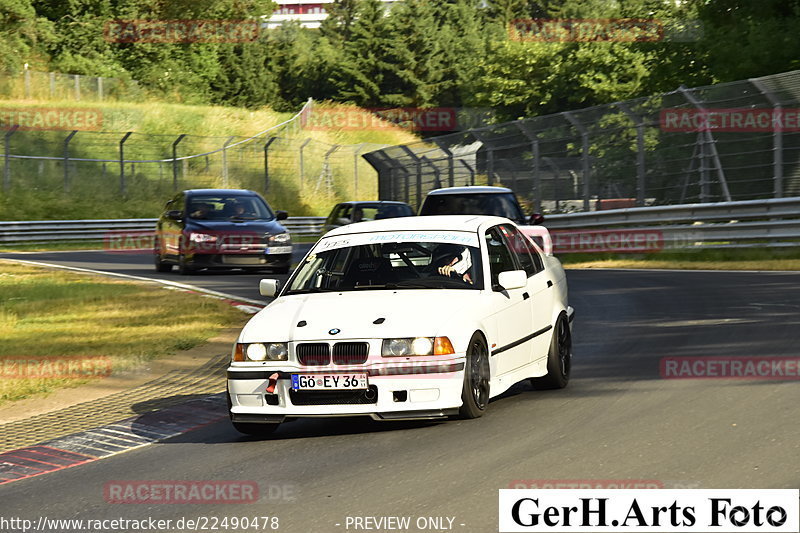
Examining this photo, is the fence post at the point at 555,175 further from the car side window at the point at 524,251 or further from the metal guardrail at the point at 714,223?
the car side window at the point at 524,251

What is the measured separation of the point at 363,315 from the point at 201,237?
49.1 feet

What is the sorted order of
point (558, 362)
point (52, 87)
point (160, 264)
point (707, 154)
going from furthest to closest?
1. point (52, 87)
2. point (707, 154)
3. point (160, 264)
4. point (558, 362)

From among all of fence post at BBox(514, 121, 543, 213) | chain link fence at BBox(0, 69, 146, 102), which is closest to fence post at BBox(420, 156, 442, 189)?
fence post at BBox(514, 121, 543, 213)

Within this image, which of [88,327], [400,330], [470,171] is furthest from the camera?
[470,171]

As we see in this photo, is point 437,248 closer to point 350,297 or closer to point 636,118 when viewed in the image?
point 350,297

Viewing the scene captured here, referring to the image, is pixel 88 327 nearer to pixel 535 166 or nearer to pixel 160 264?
pixel 160 264

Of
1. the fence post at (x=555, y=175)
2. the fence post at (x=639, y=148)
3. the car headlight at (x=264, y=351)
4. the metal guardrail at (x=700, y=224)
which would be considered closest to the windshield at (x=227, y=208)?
the metal guardrail at (x=700, y=224)

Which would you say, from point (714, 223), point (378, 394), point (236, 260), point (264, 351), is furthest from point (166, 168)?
point (378, 394)

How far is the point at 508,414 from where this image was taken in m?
8.95


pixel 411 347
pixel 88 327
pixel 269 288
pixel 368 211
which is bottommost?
pixel 88 327

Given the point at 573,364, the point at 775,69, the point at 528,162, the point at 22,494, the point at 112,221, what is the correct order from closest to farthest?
the point at 22,494
the point at 573,364
the point at 528,162
the point at 775,69
the point at 112,221

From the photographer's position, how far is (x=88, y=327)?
1526 cm

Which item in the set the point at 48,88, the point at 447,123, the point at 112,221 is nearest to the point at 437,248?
the point at 112,221

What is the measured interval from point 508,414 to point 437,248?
140cm
